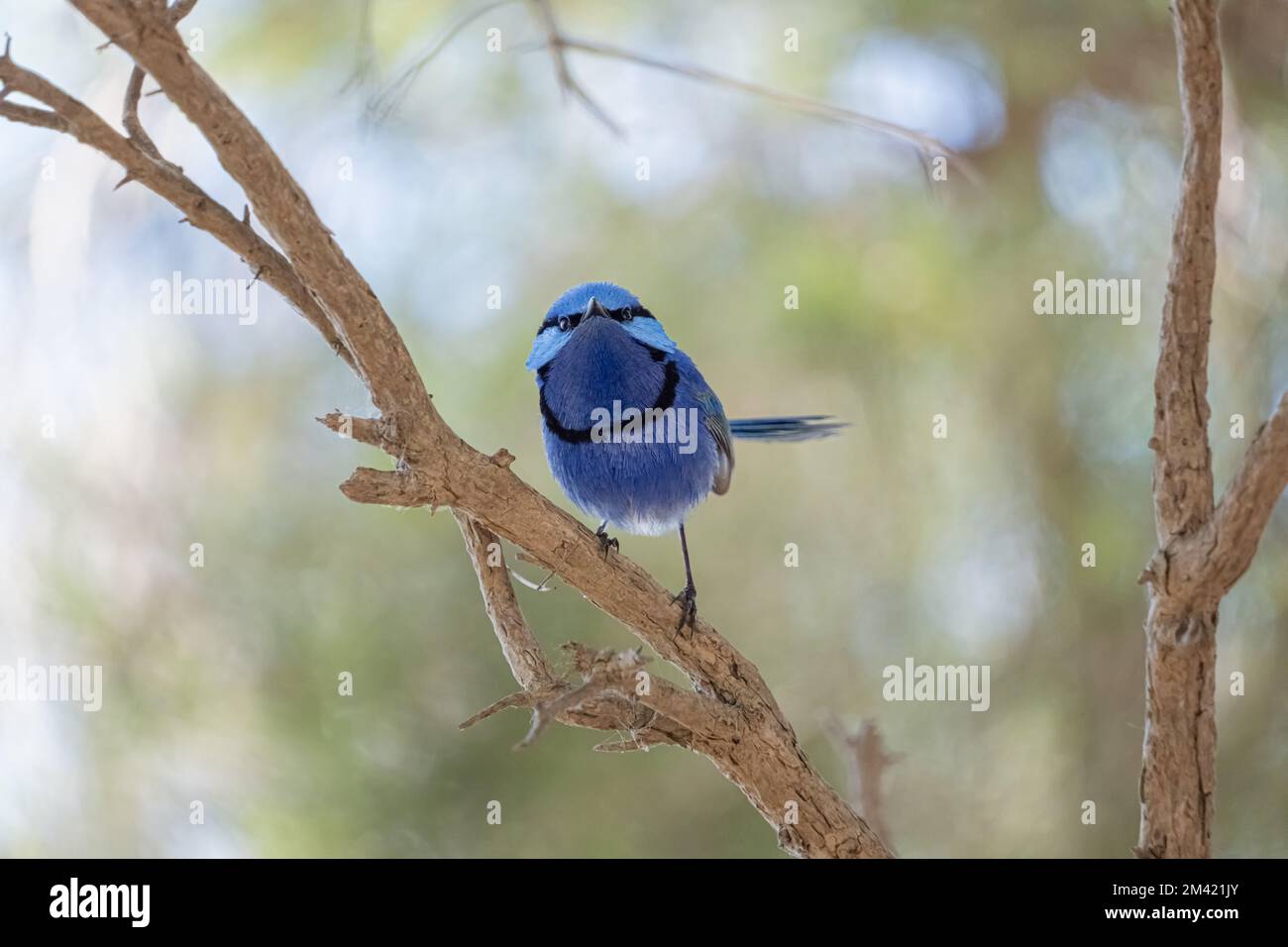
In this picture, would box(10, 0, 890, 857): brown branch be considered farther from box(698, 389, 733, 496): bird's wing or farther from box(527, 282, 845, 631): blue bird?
box(698, 389, 733, 496): bird's wing

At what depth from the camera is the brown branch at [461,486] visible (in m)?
2.23

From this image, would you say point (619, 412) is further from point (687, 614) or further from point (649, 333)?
point (687, 614)

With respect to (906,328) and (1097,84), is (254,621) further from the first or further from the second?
(1097,84)

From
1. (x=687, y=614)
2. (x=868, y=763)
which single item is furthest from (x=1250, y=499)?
(x=868, y=763)

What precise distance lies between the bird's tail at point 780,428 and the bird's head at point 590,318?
70cm

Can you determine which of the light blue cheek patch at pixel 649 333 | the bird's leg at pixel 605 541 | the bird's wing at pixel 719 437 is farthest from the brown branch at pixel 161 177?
the bird's wing at pixel 719 437

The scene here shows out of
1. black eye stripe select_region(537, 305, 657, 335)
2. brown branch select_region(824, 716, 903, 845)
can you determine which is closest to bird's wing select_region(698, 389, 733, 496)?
black eye stripe select_region(537, 305, 657, 335)

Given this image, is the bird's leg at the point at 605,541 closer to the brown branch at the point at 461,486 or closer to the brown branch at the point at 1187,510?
the brown branch at the point at 461,486

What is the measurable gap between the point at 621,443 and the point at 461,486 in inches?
32.4

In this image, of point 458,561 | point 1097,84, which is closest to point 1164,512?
point 458,561

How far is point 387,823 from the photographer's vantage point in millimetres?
4453

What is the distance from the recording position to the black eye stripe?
3250 millimetres

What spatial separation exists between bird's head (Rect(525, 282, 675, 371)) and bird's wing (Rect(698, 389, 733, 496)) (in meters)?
0.24

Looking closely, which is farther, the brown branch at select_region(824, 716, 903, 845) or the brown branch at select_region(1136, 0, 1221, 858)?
the brown branch at select_region(824, 716, 903, 845)
